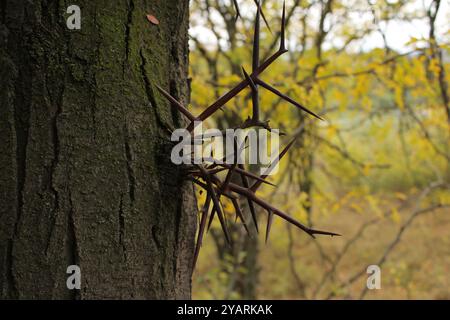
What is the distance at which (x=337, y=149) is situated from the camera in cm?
357

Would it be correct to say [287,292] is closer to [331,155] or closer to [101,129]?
[331,155]

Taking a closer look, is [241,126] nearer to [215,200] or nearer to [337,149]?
[215,200]

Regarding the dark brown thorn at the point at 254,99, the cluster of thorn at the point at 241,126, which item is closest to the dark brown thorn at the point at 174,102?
the cluster of thorn at the point at 241,126

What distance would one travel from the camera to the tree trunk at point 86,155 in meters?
0.82

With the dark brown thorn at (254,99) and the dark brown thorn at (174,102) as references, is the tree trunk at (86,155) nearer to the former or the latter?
the dark brown thorn at (174,102)

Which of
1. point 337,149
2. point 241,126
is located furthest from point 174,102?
point 337,149

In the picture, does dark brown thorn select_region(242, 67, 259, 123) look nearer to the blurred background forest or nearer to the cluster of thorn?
the cluster of thorn

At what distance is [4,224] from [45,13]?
352 mm

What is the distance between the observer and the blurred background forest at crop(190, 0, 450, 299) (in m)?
3.14

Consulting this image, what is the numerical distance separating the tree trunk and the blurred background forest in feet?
3.00

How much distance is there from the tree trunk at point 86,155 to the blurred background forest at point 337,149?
0.92 meters

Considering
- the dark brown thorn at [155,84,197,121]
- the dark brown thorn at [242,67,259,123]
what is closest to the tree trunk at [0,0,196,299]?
the dark brown thorn at [155,84,197,121]

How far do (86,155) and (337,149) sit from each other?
2.91 m

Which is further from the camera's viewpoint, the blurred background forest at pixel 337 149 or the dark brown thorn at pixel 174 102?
the blurred background forest at pixel 337 149
